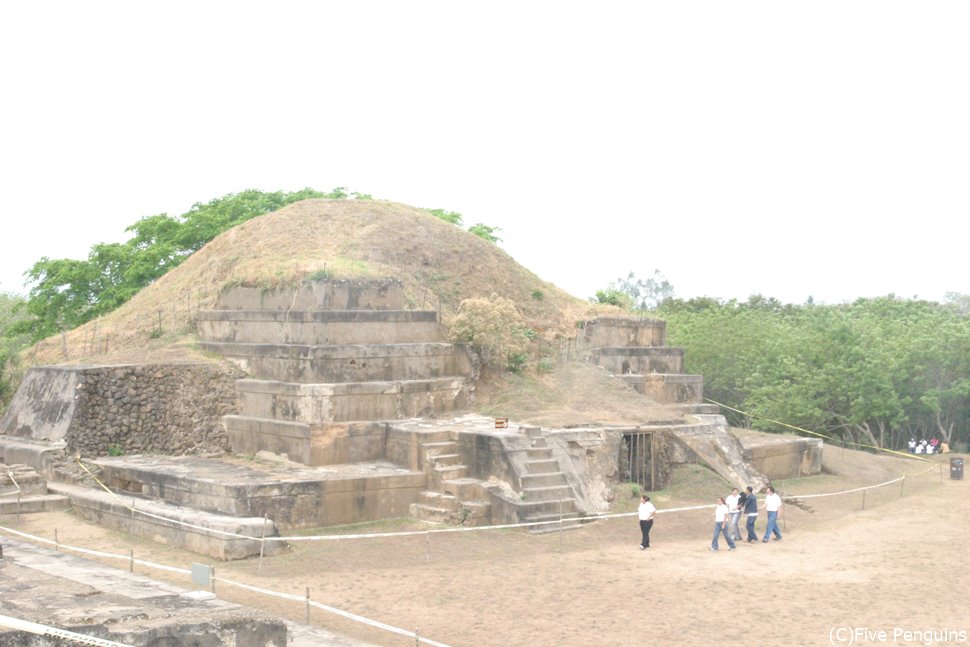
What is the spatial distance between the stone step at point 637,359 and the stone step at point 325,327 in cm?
395

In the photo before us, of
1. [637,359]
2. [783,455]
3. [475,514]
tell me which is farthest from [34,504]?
[783,455]

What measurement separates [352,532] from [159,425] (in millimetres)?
5788

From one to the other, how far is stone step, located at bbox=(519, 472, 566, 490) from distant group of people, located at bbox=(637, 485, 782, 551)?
1.52 m

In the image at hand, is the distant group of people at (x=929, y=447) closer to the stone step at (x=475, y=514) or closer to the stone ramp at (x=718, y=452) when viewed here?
the stone ramp at (x=718, y=452)

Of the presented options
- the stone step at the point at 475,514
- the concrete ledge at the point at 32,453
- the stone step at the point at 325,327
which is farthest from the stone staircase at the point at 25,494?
the stone step at the point at 475,514

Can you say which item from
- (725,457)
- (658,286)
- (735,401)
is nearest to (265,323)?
(725,457)

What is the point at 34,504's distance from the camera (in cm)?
1744

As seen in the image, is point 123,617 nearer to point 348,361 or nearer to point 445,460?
point 445,460

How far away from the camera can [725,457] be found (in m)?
20.5

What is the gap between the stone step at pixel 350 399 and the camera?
18812mm

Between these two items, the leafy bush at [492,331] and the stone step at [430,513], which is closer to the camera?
the stone step at [430,513]

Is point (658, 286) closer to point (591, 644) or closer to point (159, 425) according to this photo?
→ point (159, 425)

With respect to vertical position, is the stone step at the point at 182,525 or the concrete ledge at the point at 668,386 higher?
the concrete ledge at the point at 668,386

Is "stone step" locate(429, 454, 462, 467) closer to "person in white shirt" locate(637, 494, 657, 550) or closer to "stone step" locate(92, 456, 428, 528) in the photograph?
"stone step" locate(92, 456, 428, 528)
